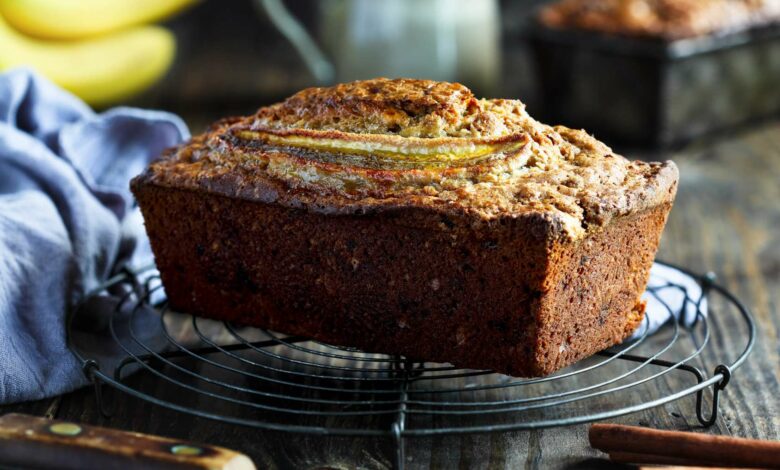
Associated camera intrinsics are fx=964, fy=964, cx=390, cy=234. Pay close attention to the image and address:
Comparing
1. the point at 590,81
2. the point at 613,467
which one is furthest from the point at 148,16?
the point at 613,467

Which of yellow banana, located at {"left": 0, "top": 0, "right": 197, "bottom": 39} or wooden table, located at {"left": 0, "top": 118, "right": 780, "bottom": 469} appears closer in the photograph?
wooden table, located at {"left": 0, "top": 118, "right": 780, "bottom": 469}

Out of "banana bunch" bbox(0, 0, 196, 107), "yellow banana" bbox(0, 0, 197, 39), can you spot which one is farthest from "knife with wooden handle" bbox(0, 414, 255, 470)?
"yellow banana" bbox(0, 0, 197, 39)

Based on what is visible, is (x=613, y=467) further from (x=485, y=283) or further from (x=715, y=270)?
(x=715, y=270)

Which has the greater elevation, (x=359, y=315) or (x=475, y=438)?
(x=359, y=315)

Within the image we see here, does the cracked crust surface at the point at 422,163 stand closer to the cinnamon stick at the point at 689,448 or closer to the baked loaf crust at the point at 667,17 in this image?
the cinnamon stick at the point at 689,448

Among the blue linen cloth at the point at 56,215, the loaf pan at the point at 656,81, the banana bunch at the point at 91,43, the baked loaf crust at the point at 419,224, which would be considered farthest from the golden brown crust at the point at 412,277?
the loaf pan at the point at 656,81

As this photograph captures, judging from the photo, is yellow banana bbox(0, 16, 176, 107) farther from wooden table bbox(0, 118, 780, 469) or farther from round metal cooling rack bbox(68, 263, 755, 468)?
wooden table bbox(0, 118, 780, 469)

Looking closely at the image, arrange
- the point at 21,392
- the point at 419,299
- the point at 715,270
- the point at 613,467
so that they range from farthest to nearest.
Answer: the point at 715,270, the point at 21,392, the point at 419,299, the point at 613,467

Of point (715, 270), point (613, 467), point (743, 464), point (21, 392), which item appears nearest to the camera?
point (743, 464)
